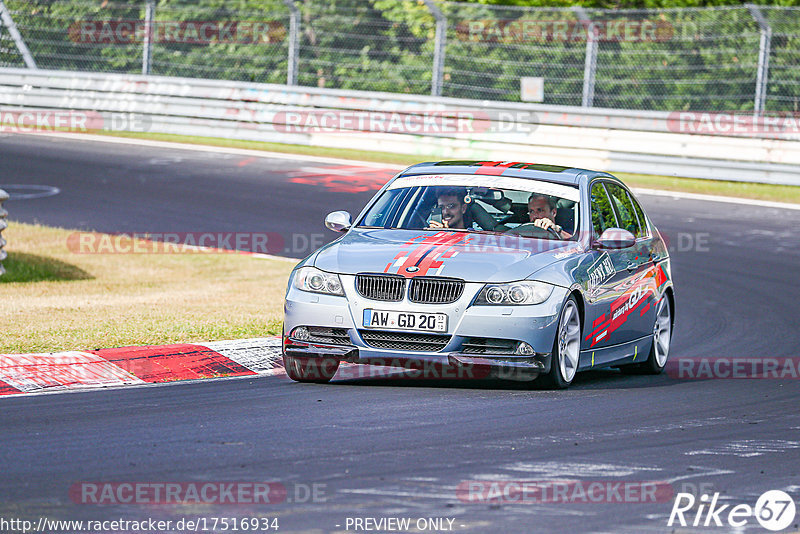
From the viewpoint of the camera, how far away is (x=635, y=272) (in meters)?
10.3

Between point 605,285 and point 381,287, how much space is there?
5.97 feet

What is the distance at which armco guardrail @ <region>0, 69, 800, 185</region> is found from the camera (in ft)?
73.3

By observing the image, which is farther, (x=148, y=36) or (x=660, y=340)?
(x=148, y=36)

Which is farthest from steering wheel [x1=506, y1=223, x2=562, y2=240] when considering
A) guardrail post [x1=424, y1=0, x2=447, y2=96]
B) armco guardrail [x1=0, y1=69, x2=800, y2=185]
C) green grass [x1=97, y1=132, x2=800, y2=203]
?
guardrail post [x1=424, y1=0, x2=447, y2=96]

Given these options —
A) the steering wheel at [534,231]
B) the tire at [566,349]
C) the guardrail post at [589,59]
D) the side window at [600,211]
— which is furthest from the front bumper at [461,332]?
the guardrail post at [589,59]

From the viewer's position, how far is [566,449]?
6938 mm

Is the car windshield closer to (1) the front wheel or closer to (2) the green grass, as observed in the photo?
(1) the front wheel

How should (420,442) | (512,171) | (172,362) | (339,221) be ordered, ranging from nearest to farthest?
(420,442) → (172,362) → (339,221) → (512,171)

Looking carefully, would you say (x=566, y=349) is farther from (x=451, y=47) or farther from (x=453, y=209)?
(x=451, y=47)

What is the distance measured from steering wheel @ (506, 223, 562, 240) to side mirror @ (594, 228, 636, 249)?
304 millimetres

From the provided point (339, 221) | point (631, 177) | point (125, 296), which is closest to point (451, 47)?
point (631, 177)

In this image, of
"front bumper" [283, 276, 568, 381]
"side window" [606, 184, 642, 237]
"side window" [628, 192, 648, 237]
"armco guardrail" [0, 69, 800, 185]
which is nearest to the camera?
"front bumper" [283, 276, 568, 381]

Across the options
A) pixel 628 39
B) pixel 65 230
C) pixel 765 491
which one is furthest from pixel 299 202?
pixel 765 491

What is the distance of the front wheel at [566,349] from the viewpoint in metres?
8.84
